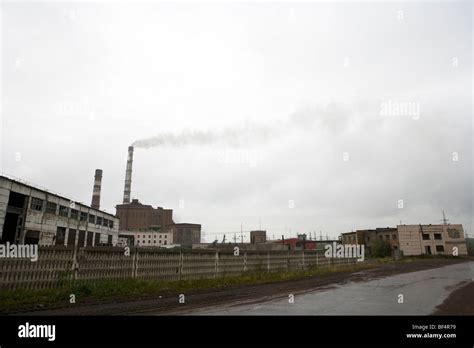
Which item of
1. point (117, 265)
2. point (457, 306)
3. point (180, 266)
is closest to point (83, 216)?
point (180, 266)

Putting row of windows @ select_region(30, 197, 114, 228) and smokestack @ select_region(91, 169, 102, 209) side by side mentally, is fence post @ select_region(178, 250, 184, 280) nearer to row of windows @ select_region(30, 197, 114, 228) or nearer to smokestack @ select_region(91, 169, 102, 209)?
row of windows @ select_region(30, 197, 114, 228)

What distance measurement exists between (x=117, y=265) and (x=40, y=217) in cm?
3026

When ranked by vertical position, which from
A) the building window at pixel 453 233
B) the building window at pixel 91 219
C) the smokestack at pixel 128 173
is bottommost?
the building window at pixel 453 233

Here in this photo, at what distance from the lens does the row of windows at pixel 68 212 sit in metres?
35.9

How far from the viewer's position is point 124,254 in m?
12.4

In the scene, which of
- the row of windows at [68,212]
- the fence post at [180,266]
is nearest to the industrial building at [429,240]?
the row of windows at [68,212]

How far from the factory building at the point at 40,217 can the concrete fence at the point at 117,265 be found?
960 inches

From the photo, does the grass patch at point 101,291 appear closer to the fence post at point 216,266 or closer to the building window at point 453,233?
the fence post at point 216,266

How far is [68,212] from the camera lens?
4288cm

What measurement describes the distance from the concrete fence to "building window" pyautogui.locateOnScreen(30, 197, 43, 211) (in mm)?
28291
